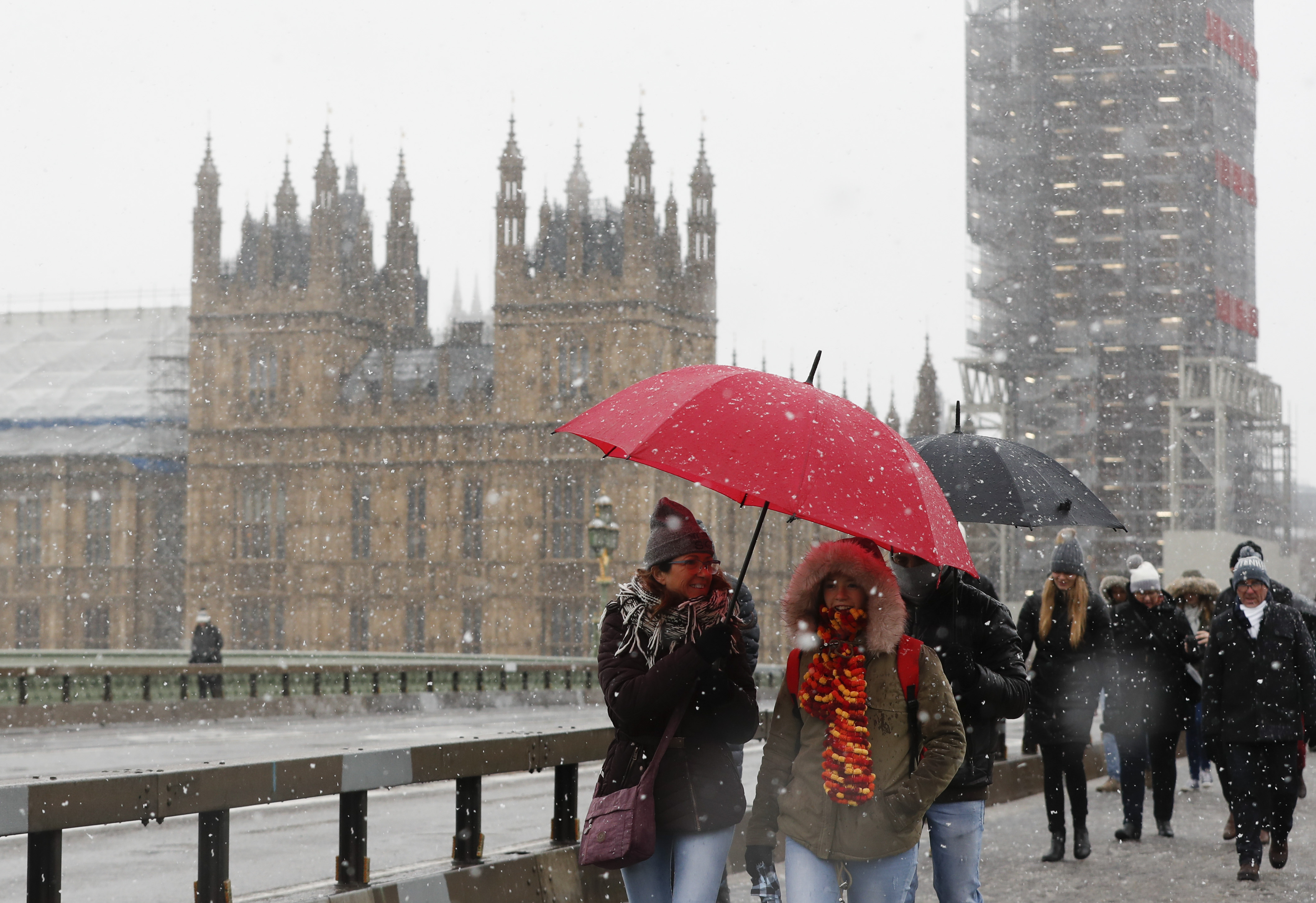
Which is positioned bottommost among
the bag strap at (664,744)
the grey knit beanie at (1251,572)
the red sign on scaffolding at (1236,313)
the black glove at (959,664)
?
the bag strap at (664,744)

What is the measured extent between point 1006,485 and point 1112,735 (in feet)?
19.1

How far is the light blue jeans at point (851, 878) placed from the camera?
4.78 metres

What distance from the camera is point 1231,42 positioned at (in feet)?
175

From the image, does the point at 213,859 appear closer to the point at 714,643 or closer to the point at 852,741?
the point at 714,643

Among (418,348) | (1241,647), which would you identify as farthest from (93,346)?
(1241,647)

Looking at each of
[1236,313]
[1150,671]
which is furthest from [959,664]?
[1236,313]

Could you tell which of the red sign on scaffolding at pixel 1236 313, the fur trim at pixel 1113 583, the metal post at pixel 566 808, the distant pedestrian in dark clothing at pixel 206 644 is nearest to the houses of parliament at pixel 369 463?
the red sign on scaffolding at pixel 1236 313

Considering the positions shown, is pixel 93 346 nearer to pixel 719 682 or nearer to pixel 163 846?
pixel 163 846

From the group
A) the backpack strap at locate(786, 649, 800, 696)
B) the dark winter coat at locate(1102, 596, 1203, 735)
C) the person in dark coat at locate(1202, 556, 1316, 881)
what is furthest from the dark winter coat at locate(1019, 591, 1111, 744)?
the backpack strap at locate(786, 649, 800, 696)

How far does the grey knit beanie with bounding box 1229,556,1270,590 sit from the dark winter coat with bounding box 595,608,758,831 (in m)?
5.11

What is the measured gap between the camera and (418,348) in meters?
69.6

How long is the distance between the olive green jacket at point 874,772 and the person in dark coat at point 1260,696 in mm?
4621

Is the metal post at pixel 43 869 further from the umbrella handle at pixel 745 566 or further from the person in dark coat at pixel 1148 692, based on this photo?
the person in dark coat at pixel 1148 692

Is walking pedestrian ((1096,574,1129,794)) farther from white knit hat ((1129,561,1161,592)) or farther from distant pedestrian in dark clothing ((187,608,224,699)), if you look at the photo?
distant pedestrian in dark clothing ((187,608,224,699))
